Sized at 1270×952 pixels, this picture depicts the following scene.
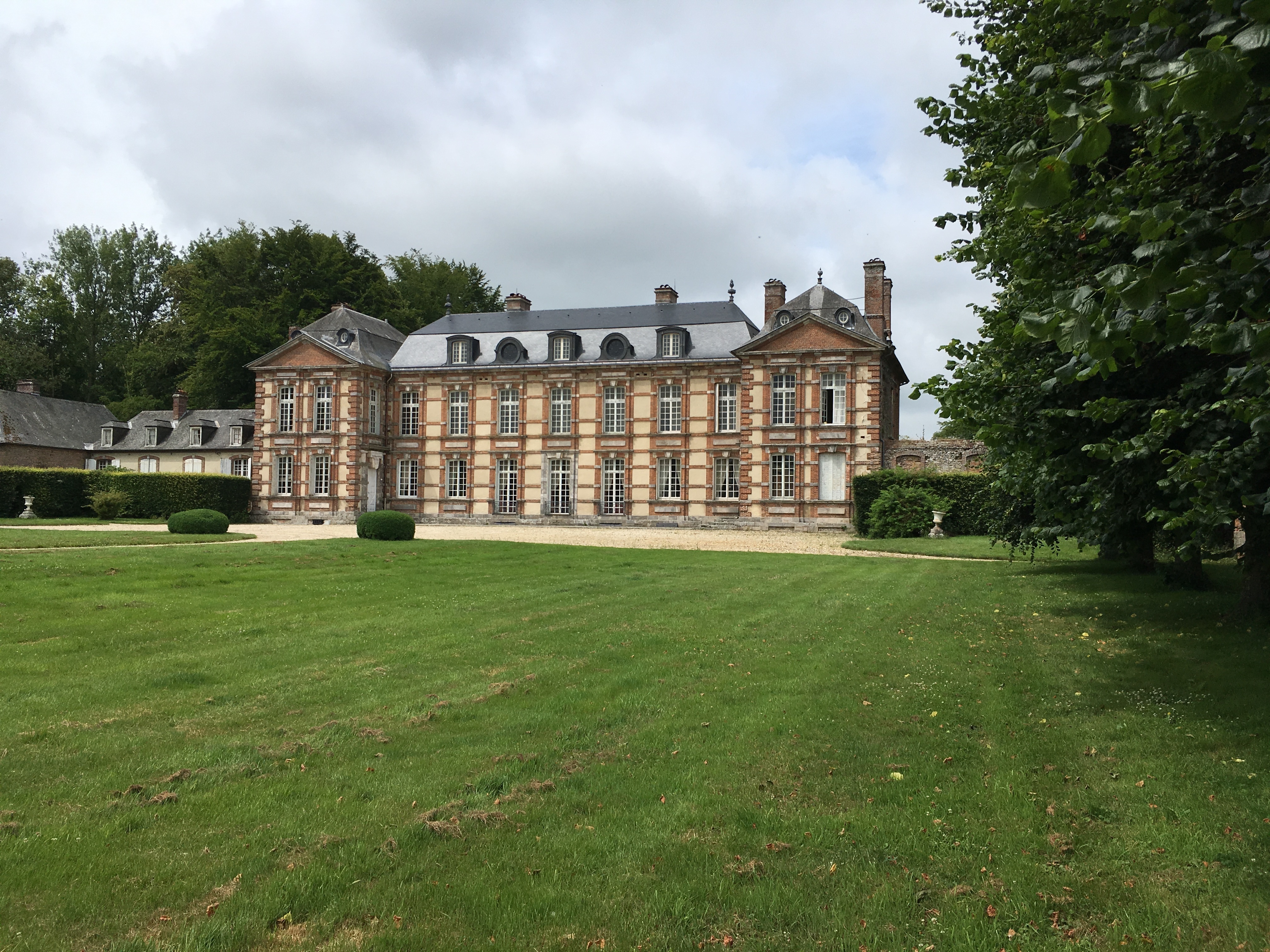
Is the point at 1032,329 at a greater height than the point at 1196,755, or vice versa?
the point at 1032,329

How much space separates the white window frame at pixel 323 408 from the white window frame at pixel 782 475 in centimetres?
1899

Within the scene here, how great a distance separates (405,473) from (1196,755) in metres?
35.9

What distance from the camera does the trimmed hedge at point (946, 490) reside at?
2705 centimetres

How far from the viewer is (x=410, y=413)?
126ft

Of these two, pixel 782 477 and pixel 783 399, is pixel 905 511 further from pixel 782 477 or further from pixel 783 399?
pixel 783 399

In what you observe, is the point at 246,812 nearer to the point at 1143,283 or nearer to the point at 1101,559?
the point at 1143,283

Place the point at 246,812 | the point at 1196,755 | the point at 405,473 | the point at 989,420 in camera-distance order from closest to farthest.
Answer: the point at 246,812, the point at 1196,755, the point at 989,420, the point at 405,473

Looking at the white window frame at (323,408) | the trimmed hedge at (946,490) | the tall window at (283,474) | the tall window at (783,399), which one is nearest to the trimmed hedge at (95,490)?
the tall window at (283,474)

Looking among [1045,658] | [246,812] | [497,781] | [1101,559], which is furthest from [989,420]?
[1101,559]

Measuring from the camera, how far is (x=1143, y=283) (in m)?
2.85

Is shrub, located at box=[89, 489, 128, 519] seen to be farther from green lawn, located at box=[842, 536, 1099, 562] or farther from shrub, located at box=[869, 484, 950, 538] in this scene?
shrub, located at box=[869, 484, 950, 538]

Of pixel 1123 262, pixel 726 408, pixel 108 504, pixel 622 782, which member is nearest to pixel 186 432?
pixel 108 504

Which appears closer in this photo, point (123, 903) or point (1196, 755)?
point (123, 903)

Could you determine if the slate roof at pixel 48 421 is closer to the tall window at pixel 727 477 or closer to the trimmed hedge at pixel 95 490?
the trimmed hedge at pixel 95 490
